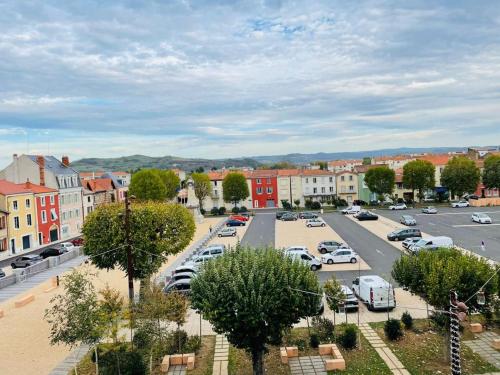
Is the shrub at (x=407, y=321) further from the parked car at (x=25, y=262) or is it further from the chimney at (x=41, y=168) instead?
the chimney at (x=41, y=168)

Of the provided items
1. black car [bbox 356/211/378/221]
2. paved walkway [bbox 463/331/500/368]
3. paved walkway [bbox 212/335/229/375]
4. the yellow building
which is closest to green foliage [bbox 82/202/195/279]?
paved walkway [bbox 212/335/229/375]

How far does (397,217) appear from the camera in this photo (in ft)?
231

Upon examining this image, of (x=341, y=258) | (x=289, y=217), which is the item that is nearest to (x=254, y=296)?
(x=341, y=258)

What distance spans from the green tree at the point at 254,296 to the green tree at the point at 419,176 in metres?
71.8

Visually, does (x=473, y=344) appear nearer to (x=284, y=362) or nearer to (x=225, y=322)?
(x=284, y=362)

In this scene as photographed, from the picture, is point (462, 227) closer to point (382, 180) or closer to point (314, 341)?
point (382, 180)

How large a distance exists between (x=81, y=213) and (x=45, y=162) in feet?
32.7

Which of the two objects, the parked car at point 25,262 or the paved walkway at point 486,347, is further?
the parked car at point 25,262

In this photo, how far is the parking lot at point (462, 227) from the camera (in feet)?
146

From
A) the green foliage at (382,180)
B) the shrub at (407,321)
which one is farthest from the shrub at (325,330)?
the green foliage at (382,180)

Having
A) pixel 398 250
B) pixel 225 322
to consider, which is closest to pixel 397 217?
pixel 398 250

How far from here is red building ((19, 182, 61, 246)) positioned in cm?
5812

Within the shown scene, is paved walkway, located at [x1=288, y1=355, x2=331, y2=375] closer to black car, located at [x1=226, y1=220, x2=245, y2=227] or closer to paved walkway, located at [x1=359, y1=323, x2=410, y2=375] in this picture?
paved walkway, located at [x1=359, y1=323, x2=410, y2=375]

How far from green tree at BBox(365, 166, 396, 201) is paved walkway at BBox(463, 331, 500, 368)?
6527 centimetres
